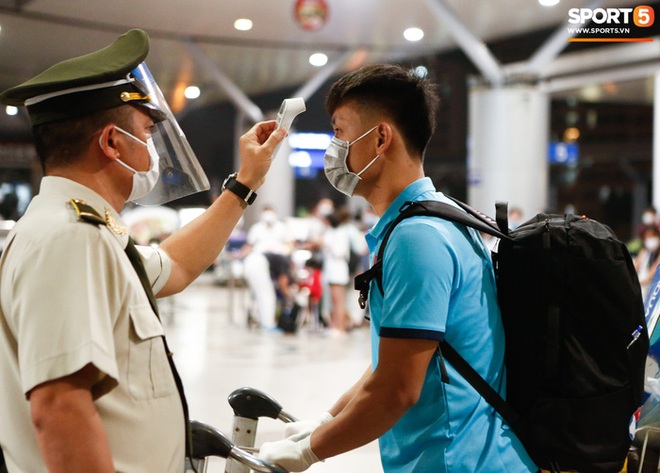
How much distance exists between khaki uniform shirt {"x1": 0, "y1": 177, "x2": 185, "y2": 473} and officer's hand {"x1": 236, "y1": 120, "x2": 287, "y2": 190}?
0.60 meters

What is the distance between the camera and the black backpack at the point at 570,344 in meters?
1.61

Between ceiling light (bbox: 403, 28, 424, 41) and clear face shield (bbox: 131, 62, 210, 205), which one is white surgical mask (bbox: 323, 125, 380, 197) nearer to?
clear face shield (bbox: 131, 62, 210, 205)

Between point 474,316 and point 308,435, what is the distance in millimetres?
468

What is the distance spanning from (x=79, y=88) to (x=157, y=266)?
583 mm

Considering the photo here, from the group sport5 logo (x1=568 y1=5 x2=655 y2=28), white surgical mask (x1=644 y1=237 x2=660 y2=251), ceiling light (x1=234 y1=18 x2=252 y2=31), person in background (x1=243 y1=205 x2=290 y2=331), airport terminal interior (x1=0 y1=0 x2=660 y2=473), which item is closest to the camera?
airport terminal interior (x1=0 y1=0 x2=660 y2=473)

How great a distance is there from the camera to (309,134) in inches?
883

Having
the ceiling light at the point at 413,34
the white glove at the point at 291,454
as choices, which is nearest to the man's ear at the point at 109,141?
the white glove at the point at 291,454

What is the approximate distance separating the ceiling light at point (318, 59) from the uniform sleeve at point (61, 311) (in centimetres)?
1742

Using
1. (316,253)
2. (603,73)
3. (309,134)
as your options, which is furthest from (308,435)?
(309,134)

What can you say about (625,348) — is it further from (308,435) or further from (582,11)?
(582,11)

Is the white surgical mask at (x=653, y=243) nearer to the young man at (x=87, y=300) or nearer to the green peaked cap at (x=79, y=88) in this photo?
the young man at (x=87, y=300)

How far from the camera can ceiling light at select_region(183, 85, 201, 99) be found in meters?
22.6

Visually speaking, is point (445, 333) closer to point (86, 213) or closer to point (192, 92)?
point (86, 213)

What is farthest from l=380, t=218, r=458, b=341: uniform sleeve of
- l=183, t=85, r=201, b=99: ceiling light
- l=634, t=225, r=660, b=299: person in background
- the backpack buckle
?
l=183, t=85, r=201, b=99: ceiling light
